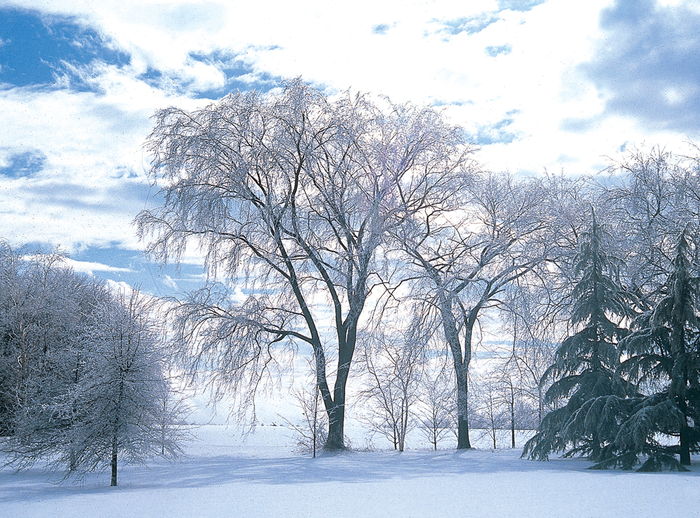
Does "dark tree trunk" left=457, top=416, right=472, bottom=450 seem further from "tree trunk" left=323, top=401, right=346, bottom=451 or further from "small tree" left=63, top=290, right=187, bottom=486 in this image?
"small tree" left=63, top=290, right=187, bottom=486

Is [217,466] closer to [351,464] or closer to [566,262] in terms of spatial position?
[351,464]

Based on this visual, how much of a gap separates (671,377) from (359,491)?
8211 mm

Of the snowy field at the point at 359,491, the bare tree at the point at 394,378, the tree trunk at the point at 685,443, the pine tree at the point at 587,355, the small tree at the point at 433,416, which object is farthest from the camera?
the small tree at the point at 433,416

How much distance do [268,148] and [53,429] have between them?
36.2ft

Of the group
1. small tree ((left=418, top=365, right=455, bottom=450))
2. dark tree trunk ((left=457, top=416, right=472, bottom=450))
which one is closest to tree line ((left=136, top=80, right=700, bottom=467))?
dark tree trunk ((left=457, top=416, right=472, bottom=450))

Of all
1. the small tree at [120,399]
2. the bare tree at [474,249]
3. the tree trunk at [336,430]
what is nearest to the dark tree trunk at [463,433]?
the bare tree at [474,249]

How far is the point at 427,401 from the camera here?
1221 inches

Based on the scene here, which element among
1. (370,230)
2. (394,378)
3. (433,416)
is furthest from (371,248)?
(433,416)

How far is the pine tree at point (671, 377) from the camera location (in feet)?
42.1

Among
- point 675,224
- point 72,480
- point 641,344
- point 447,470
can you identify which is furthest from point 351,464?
point 675,224

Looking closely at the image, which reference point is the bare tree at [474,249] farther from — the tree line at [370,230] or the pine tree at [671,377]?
the pine tree at [671,377]

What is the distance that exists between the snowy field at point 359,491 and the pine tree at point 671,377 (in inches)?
31.2

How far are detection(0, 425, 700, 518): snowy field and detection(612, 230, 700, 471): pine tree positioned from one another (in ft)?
2.60

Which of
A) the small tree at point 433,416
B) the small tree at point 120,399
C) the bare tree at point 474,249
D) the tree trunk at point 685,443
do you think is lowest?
the small tree at point 433,416
